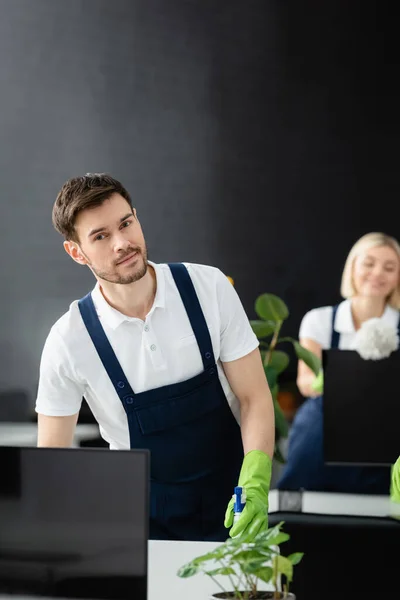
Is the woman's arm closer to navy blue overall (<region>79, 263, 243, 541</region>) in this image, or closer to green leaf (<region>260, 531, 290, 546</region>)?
navy blue overall (<region>79, 263, 243, 541</region>)

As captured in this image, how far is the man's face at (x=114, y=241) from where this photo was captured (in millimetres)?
2105

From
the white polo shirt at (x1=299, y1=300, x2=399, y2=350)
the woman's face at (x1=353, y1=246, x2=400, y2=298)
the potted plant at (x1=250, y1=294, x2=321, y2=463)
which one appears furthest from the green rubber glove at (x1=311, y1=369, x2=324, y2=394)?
the woman's face at (x1=353, y1=246, x2=400, y2=298)

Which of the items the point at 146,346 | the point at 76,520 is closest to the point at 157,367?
the point at 146,346

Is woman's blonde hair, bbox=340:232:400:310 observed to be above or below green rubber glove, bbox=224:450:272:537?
above

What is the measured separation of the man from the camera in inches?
84.2

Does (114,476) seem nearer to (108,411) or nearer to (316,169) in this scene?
(108,411)

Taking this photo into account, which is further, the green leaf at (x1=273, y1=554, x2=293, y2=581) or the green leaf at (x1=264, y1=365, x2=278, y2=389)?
the green leaf at (x1=264, y1=365, x2=278, y2=389)

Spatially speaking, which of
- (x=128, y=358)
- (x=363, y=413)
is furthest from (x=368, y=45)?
(x=128, y=358)

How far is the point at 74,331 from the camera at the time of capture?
7.09 feet

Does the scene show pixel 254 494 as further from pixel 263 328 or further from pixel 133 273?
pixel 263 328

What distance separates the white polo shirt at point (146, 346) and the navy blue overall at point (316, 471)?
602mm

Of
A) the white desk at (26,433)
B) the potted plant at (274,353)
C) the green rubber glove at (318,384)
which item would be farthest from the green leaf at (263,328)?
the white desk at (26,433)

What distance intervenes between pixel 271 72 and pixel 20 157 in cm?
133

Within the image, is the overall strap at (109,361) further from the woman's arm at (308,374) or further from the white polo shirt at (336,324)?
the white polo shirt at (336,324)
